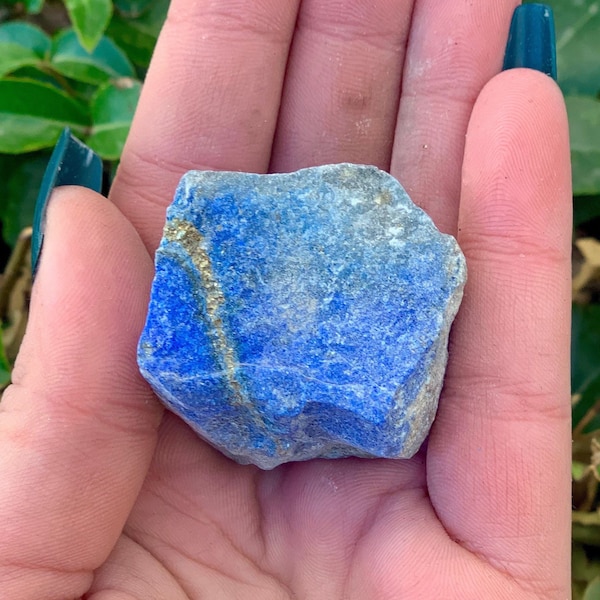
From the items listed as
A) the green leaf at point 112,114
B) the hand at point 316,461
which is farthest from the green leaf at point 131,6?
the hand at point 316,461

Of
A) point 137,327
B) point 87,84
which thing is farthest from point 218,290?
point 87,84

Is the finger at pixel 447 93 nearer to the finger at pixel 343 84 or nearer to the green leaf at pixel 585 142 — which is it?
the finger at pixel 343 84

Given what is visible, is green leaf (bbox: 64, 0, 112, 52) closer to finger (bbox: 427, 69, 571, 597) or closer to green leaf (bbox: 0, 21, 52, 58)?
green leaf (bbox: 0, 21, 52, 58)

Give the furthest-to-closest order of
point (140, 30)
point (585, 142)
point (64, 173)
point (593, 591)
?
1. point (140, 30)
2. point (585, 142)
3. point (593, 591)
4. point (64, 173)

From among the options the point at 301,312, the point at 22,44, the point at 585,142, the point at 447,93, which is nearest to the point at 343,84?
the point at 447,93

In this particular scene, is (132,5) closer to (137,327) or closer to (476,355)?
(137,327)

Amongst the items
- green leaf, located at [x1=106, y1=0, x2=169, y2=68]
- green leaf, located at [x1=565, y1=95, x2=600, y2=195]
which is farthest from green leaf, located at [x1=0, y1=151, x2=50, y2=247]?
green leaf, located at [x1=565, y1=95, x2=600, y2=195]

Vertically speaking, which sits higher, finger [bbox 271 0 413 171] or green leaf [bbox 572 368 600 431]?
finger [bbox 271 0 413 171]

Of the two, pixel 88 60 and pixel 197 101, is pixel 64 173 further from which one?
pixel 88 60
